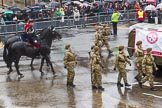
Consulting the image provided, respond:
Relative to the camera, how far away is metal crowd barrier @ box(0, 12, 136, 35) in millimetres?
33469

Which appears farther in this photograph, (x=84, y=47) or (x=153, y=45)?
(x=84, y=47)

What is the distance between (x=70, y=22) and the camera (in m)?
36.7

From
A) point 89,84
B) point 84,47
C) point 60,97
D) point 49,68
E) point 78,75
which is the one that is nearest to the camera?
point 60,97

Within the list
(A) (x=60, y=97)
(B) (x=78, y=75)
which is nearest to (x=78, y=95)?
(A) (x=60, y=97)

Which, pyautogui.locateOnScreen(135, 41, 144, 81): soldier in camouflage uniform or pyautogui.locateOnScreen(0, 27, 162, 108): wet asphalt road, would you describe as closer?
pyautogui.locateOnScreen(0, 27, 162, 108): wet asphalt road

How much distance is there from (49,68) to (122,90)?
5392 mm

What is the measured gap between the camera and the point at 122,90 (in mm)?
17656

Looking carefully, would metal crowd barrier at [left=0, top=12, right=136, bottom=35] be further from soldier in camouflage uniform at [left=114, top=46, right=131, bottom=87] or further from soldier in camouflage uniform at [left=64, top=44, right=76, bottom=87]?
soldier in camouflage uniform at [left=114, top=46, right=131, bottom=87]

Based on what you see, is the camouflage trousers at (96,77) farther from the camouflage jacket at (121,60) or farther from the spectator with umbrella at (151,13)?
the spectator with umbrella at (151,13)

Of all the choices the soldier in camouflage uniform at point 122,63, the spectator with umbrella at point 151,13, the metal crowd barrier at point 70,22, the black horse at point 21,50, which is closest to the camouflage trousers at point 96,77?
the soldier in camouflage uniform at point 122,63

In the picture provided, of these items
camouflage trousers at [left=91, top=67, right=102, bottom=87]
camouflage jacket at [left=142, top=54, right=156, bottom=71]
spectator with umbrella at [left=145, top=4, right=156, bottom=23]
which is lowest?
camouflage trousers at [left=91, top=67, right=102, bottom=87]

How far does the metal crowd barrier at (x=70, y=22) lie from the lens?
3347 centimetres

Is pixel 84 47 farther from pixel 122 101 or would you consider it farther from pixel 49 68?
pixel 122 101

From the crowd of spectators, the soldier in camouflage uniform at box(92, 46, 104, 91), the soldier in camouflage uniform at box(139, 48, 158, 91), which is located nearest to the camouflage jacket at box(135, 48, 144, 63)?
the soldier in camouflage uniform at box(139, 48, 158, 91)
